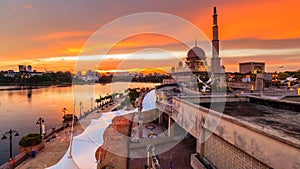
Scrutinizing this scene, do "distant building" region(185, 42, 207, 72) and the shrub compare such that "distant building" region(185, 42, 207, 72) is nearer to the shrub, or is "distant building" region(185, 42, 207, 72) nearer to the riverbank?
the riverbank

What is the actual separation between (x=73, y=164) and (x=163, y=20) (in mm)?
22351

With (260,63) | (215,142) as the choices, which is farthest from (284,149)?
(260,63)

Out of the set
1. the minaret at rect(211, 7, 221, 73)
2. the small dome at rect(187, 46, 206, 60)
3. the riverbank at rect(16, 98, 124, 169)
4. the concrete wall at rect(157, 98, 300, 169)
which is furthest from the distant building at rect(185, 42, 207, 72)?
the concrete wall at rect(157, 98, 300, 169)

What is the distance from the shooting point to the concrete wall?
4762 mm

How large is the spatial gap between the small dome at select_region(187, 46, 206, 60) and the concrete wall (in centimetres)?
5621

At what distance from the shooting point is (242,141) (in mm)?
6523

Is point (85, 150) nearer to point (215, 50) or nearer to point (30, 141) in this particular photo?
point (30, 141)

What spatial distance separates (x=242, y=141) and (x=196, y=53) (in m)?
62.8

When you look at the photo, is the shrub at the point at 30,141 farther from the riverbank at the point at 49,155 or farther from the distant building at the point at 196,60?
the distant building at the point at 196,60

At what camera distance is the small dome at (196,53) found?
65812mm

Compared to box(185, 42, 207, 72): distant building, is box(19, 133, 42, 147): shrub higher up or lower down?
lower down

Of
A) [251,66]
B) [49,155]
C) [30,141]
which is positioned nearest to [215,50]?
[251,66]

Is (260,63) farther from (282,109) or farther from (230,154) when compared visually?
(230,154)

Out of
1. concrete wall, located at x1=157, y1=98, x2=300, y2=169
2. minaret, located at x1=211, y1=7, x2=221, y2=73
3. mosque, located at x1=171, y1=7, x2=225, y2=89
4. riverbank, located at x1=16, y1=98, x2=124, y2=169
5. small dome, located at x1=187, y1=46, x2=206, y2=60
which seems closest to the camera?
concrete wall, located at x1=157, y1=98, x2=300, y2=169
